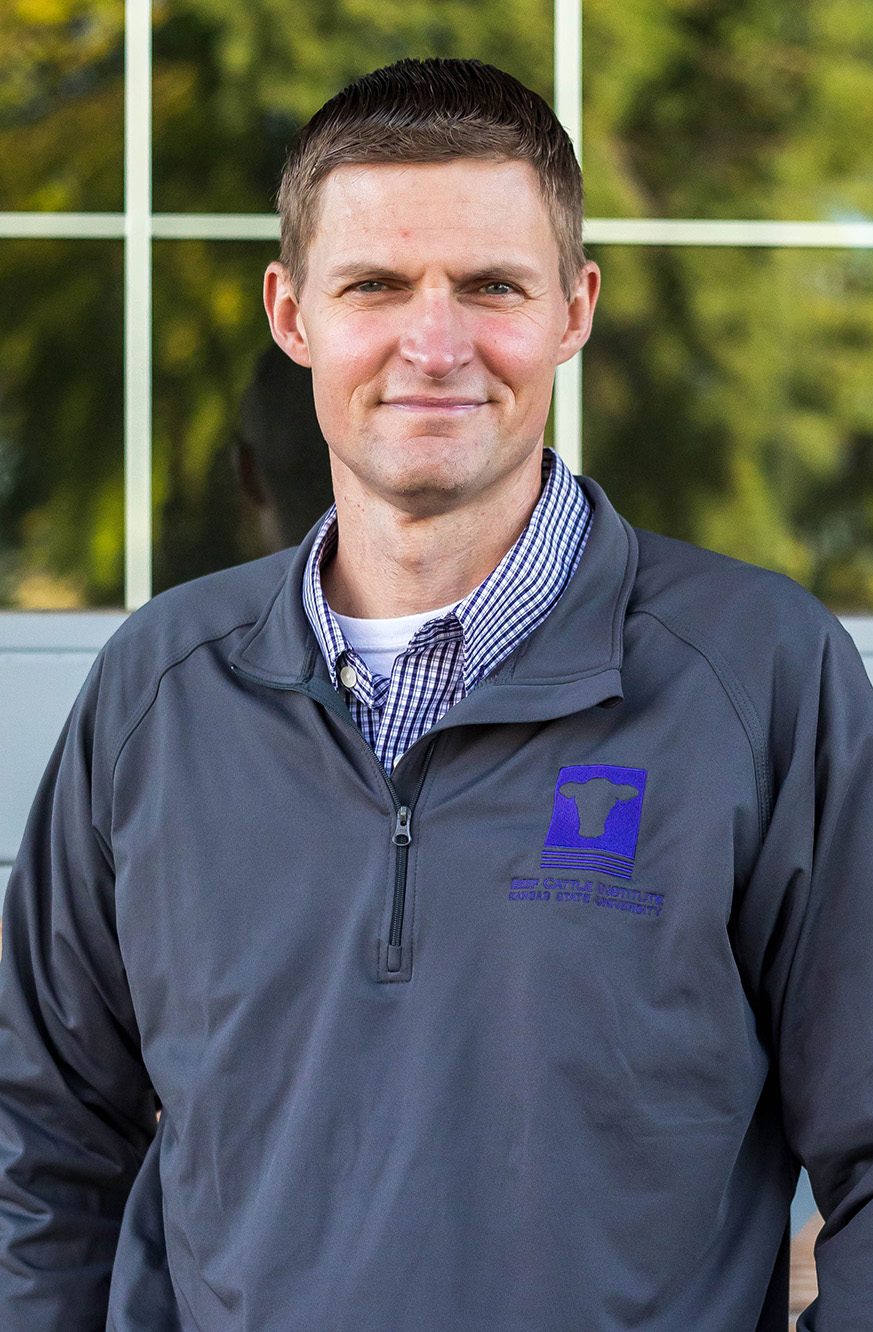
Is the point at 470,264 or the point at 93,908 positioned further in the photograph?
the point at 93,908

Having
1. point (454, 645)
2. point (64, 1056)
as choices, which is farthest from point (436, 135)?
point (64, 1056)

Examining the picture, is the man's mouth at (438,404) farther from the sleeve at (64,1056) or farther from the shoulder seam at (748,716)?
the sleeve at (64,1056)

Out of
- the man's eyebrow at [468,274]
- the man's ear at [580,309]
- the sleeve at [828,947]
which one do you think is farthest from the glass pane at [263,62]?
the sleeve at [828,947]

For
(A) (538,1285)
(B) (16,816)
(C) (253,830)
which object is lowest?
(B) (16,816)

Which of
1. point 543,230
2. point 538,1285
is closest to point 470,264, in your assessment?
point 543,230

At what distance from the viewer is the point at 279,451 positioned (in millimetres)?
3678

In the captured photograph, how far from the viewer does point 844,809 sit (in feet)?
4.53

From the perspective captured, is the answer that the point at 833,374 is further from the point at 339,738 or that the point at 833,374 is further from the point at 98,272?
the point at 339,738

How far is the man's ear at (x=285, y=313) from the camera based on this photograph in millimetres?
1722

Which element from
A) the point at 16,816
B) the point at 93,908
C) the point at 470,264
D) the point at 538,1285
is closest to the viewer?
the point at 538,1285

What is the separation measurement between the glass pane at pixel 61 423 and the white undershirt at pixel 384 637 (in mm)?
2249

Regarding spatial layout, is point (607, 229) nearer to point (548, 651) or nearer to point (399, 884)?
point (548, 651)

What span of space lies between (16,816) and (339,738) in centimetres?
234

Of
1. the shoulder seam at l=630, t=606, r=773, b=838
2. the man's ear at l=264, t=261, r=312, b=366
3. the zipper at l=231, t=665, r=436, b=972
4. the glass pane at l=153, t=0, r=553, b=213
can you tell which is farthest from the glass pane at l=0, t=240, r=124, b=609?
the shoulder seam at l=630, t=606, r=773, b=838
